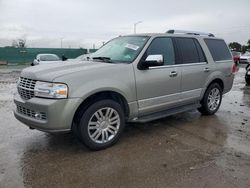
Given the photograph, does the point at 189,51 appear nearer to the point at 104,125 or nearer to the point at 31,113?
the point at 104,125

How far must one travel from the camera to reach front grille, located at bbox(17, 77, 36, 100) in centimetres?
386

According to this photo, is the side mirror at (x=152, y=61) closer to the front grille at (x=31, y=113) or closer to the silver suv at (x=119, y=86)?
the silver suv at (x=119, y=86)

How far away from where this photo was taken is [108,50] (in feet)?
17.1

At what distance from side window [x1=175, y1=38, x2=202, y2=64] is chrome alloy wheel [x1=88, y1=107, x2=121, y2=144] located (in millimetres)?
1979

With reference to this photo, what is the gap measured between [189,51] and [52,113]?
132 inches

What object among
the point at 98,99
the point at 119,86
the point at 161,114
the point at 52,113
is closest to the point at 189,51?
the point at 161,114

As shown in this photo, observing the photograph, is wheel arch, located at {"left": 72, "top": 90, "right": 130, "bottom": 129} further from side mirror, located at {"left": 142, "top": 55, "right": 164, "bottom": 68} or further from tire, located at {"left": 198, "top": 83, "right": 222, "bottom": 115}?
tire, located at {"left": 198, "top": 83, "right": 222, "bottom": 115}

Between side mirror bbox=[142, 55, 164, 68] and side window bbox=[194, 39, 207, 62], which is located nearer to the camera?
side mirror bbox=[142, 55, 164, 68]

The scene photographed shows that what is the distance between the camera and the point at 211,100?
246 inches

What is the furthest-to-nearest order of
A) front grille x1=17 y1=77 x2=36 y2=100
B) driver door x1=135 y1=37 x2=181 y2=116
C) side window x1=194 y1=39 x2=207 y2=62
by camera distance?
side window x1=194 y1=39 x2=207 y2=62, driver door x1=135 y1=37 x2=181 y2=116, front grille x1=17 y1=77 x2=36 y2=100

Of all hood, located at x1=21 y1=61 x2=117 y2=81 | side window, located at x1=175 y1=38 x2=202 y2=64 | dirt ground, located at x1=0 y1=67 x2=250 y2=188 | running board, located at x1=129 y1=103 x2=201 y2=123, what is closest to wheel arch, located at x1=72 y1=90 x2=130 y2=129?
running board, located at x1=129 y1=103 x2=201 y2=123

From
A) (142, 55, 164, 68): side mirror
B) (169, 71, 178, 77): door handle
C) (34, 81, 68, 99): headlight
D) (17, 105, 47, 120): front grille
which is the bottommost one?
(17, 105, 47, 120): front grille

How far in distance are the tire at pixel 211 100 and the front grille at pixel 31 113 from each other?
3854mm

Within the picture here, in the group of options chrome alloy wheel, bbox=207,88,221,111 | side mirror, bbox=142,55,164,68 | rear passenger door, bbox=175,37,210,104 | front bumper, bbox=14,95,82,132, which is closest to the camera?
front bumper, bbox=14,95,82,132
